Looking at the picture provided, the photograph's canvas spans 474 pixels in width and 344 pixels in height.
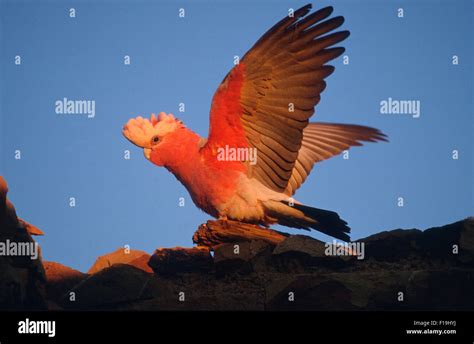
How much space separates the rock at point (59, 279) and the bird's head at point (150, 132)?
5.12ft

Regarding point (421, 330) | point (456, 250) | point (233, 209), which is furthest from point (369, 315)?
point (233, 209)

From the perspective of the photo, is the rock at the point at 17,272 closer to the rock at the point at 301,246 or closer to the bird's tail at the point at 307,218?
the rock at the point at 301,246

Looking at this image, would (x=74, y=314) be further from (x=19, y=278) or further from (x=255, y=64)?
(x=255, y=64)

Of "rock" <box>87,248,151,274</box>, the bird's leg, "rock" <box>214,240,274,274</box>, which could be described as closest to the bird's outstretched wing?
the bird's leg

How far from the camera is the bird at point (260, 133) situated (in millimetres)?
8844

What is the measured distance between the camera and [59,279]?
8469 millimetres

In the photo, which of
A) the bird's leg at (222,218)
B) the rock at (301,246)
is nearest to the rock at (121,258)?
the bird's leg at (222,218)

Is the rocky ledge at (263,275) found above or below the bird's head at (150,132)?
below

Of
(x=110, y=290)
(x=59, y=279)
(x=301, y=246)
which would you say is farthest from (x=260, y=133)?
(x=59, y=279)

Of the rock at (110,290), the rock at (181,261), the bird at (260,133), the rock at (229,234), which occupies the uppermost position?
the bird at (260,133)

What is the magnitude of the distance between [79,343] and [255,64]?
3.53m

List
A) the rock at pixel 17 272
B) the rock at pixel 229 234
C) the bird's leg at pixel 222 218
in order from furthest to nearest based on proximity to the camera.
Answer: the bird's leg at pixel 222 218 → the rock at pixel 229 234 → the rock at pixel 17 272

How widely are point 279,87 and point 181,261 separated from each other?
2.24 m

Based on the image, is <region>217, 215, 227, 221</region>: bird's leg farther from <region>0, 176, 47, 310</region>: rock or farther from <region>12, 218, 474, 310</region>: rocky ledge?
<region>0, 176, 47, 310</region>: rock
